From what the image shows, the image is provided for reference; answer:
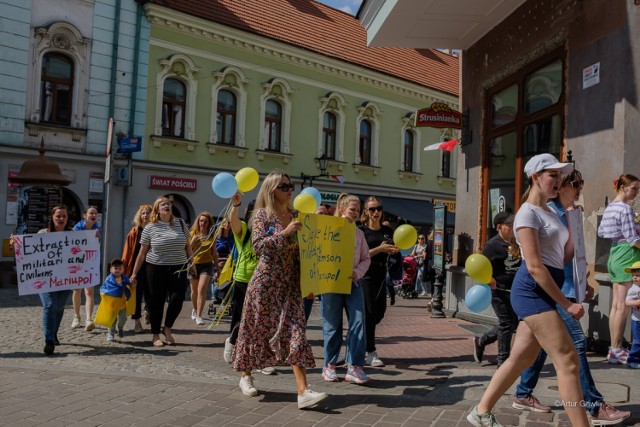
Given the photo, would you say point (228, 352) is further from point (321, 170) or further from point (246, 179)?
point (321, 170)

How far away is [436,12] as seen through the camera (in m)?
9.33

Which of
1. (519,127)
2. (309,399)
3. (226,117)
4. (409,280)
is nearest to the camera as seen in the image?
(309,399)

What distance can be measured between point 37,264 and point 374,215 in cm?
388

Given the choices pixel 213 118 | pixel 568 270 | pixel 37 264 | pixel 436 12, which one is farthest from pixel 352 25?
pixel 568 270

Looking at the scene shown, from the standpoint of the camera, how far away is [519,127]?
9.39 metres

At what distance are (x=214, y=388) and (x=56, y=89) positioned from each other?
51.1 feet

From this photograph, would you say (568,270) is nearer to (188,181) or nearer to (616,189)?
(616,189)

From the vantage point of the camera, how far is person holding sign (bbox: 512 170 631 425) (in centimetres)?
410

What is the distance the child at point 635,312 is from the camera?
609 cm

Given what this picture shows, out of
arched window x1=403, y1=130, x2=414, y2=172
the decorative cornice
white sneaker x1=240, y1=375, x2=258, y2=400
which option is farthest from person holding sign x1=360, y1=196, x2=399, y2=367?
arched window x1=403, y1=130, x2=414, y2=172

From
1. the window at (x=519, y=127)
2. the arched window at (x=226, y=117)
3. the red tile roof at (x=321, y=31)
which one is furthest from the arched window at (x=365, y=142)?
the window at (x=519, y=127)

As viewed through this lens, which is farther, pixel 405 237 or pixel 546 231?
pixel 405 237

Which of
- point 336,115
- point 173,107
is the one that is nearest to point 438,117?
point 173,107

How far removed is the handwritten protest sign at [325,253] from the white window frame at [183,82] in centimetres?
1561
